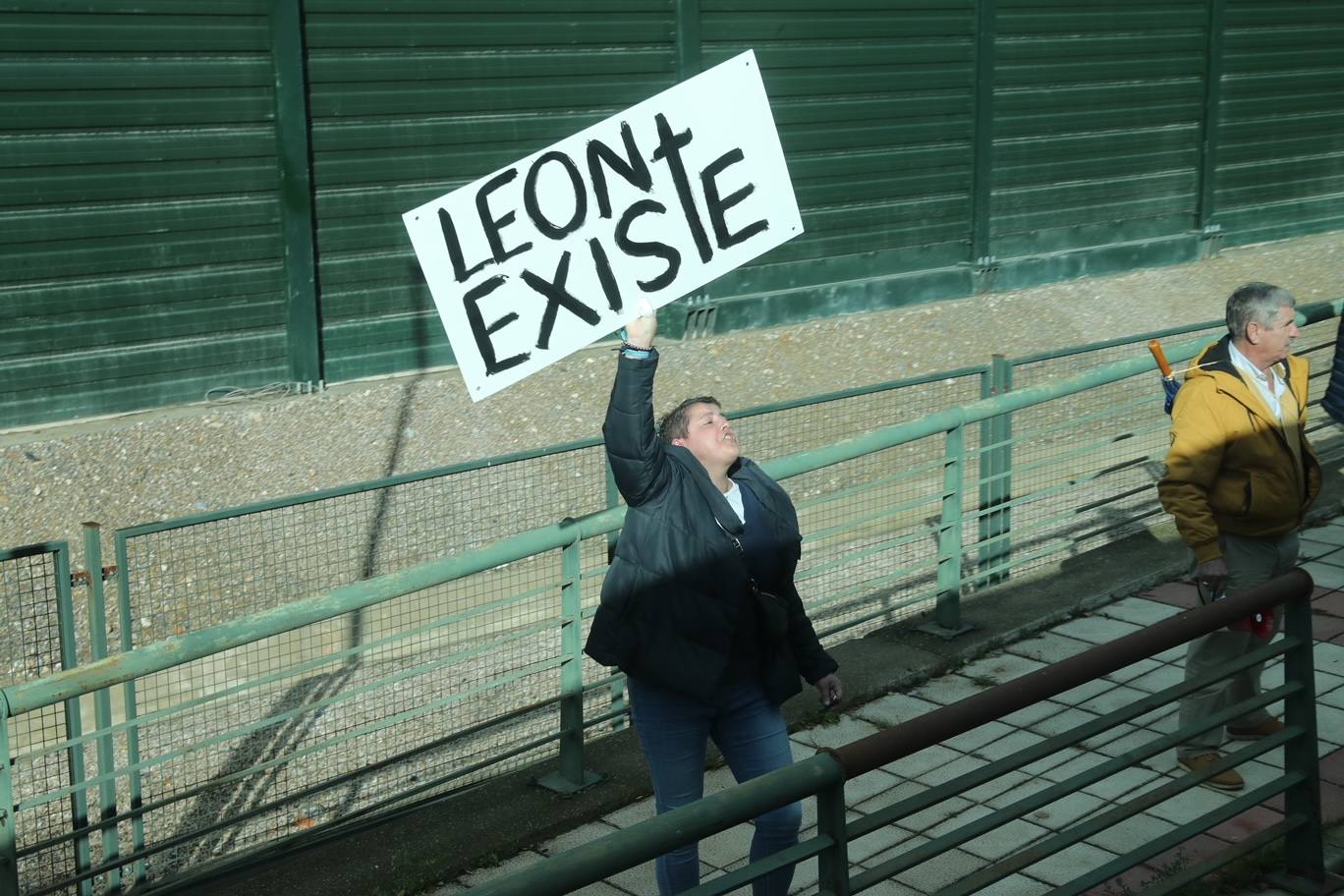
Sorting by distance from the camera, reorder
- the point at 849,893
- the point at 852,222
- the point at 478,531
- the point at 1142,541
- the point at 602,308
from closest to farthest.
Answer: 1. the point at 849,893
2. the point at 602,308
3. the point at 478,531
4. the point at 1142,541
5. the point at 852,222

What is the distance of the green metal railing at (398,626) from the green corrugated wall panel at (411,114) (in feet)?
8.28

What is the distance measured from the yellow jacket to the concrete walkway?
36.4 inches

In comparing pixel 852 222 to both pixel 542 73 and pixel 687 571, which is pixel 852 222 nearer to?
pixel 542 73

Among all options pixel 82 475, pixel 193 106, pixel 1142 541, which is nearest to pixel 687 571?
pixel 1142 541

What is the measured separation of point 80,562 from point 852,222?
743cm

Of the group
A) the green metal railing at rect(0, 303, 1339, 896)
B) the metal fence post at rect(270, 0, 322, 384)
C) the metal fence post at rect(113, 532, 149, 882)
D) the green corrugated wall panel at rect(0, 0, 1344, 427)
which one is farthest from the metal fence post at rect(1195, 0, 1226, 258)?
the metal fence post at rect(113, 532, 149, 882)

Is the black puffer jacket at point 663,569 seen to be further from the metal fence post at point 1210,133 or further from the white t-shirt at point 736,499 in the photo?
the metal fence post at point 1210,133

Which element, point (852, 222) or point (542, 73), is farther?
point (852, 222)

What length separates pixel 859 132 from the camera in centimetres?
1417

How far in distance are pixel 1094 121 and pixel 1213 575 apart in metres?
11.0

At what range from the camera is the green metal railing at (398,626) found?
18.0 ft

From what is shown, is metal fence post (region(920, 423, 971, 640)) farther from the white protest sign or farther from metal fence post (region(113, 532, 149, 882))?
metal fence post (region(113, 532, 149, 882))

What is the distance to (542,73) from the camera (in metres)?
12.3

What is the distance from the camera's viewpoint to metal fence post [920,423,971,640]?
7246 mm
